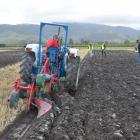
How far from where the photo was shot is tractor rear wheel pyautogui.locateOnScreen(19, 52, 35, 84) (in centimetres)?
1439

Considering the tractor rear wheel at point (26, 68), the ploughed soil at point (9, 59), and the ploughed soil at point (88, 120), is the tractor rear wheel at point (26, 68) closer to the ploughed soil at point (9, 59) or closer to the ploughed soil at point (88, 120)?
the ploughed soil at point (88, 120)

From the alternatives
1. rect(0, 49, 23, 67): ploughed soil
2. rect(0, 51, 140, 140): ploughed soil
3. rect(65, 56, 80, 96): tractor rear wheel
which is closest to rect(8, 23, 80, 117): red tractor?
rect(65, 56, 80, 96): tractor rear wheel

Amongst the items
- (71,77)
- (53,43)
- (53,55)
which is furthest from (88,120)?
(53,43)

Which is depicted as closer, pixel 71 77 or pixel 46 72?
pixel 46 72

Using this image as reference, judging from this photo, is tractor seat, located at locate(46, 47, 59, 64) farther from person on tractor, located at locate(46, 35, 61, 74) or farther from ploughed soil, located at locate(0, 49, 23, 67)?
ploughed soil, located at locate(0, 49, 23, 67)

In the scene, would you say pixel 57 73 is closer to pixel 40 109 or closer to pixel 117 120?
pixel 40 109

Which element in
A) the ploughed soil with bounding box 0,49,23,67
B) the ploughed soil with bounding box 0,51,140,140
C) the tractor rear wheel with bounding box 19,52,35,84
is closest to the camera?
the ploughed soil with bounding box 0,51,140,140

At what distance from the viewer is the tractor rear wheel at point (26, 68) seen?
1439cm

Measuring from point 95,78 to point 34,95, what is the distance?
770 cm

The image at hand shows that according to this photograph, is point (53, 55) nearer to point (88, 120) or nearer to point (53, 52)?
point (53, 52)

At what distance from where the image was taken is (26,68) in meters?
14.6

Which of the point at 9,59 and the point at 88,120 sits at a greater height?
the point at 88,120

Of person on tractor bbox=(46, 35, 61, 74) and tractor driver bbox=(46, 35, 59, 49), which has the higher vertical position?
tractor driver bbox=(46, 35, 59, 49)

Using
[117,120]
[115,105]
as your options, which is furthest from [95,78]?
[117,120]
